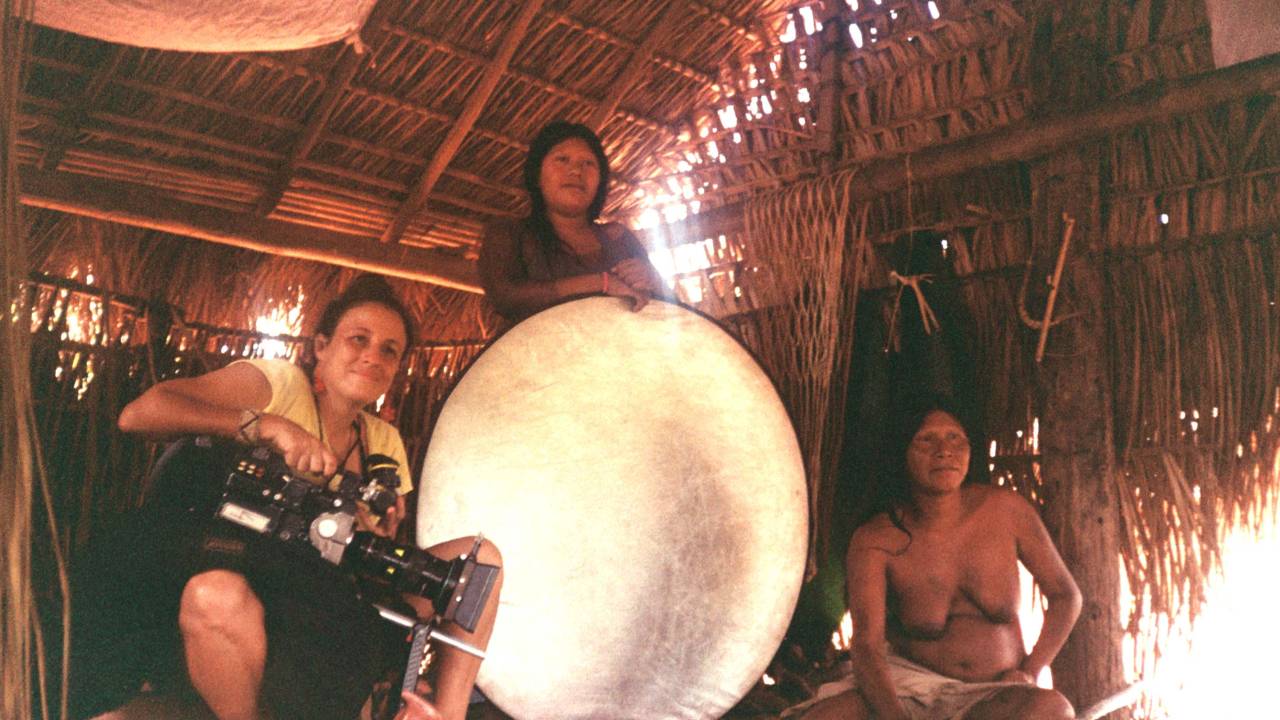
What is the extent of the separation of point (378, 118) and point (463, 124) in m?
0.30

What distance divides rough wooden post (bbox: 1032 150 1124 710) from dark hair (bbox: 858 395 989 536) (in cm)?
21

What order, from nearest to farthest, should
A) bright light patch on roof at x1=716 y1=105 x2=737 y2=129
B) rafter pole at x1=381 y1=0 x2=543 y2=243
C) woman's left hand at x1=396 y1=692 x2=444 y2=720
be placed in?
woman's left hand at x1=396 y1=692 x2=444 y2=720, rafter pole at x1=381 y1=0 x2=543 y2=243, bright light patch on roof at x1=716 y1=105 x2=737 y2=129

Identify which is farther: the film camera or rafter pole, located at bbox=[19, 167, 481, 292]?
rafter pole, located at bbox=[19, 167, 481, 292]

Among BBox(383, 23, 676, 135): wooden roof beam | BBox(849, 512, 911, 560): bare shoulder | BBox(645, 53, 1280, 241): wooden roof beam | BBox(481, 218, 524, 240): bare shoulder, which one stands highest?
BBox(383, 23, 676, 135): wooden roof beam

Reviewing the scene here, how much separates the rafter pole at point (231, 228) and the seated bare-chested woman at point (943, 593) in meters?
1.88

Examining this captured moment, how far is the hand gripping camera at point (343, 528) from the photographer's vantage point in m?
1.76

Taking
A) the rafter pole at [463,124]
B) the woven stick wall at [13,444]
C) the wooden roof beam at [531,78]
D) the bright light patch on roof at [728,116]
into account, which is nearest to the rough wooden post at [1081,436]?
the bright light patch on roof at [728,116]

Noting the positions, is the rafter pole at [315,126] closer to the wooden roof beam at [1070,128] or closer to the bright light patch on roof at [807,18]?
the wooden roof beam at [1070,128]

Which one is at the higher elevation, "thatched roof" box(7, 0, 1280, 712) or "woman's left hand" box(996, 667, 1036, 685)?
"thatched roof" box(7, 0, 1280, 712)

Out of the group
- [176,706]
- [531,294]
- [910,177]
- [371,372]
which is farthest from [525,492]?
[910,177]

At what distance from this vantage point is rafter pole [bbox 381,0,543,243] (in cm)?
353

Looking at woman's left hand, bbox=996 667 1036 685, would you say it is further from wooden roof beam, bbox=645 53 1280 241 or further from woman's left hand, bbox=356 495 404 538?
woman's left hand, bbox=356 495 404 538

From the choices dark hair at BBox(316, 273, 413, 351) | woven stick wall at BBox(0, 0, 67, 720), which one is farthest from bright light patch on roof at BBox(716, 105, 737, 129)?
woven stick wall at BBox(0, 0, 67, 720)

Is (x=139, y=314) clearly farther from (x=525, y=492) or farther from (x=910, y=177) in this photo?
(x=910, y=177)
